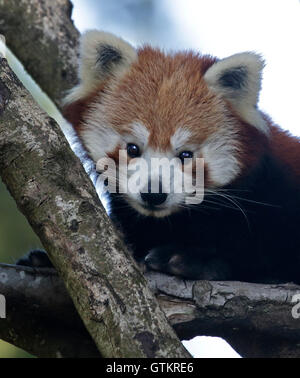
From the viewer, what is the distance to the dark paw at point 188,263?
10.7 feet

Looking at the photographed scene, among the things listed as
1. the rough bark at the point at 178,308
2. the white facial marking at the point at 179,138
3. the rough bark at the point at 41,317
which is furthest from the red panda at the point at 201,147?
the rough bark at the point at 41,317

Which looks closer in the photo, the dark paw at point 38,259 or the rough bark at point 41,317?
the rough bark at point 41,317

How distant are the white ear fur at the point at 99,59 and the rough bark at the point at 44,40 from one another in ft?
2.67

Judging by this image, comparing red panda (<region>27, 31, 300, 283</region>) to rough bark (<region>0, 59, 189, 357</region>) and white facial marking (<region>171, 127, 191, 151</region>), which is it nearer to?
white facial marking (<region>171, 127, 191, 151</region>)

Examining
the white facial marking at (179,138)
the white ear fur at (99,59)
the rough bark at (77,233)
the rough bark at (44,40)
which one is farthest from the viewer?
the rough bark at (44,40)

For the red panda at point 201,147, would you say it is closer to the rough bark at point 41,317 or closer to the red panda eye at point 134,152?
the red panda eye at point 134,152

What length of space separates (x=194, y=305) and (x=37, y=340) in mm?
821

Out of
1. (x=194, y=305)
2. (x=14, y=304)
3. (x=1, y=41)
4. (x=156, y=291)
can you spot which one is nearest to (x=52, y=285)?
(x=14, y=304)

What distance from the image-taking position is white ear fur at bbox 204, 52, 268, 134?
351 cm

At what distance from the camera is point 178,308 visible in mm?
3045

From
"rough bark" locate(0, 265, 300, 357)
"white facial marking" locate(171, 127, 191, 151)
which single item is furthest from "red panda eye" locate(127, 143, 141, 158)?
"rough bark" locate(0, 265, 300, 357)

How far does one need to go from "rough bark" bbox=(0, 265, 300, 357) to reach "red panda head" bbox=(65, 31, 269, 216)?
516 millimetres

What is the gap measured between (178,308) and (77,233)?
32.5 inches

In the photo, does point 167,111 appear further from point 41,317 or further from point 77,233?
point 41,317
